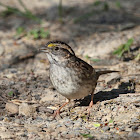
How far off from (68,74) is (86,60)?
2302 millimetres

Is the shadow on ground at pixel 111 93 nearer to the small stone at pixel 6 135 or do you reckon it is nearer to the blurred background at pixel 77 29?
the blurred background at pixel 77 29

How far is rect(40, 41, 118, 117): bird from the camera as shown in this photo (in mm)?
4496

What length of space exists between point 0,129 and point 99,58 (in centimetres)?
316

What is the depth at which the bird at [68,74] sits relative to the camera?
4496 millimetres

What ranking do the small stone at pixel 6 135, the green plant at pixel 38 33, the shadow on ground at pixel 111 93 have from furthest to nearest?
the green plant at pixel 38 33
the shadow on ground at pixel 111 93
the small stone at pixel 6 135

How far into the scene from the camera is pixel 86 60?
677 centimetres

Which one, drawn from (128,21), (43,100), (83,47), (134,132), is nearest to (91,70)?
(43,100)

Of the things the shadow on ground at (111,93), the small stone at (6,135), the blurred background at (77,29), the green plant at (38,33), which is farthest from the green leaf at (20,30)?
the small stone at (6,135)

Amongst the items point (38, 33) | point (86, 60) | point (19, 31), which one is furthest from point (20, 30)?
point (86, 60)

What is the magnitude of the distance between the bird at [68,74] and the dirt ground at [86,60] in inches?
13.4

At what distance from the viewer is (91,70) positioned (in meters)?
4.89

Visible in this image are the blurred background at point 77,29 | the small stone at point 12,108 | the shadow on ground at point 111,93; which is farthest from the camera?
the blurred background at point 77,29

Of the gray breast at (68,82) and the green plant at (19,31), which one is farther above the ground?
the green plant at (19,31)

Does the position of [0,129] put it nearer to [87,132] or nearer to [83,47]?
[87,132]
